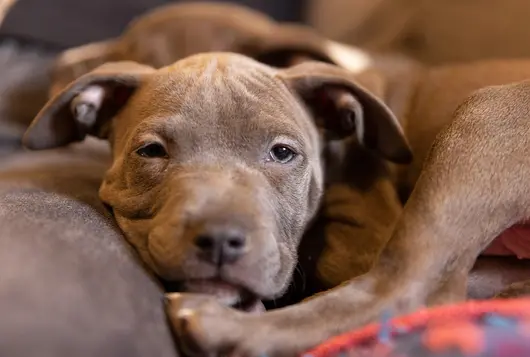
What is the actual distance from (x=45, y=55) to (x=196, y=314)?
2320 millimetres

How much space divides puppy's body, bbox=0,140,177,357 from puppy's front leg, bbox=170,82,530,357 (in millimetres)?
113

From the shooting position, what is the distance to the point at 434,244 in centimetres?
172

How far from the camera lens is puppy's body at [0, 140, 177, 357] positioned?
1.36 metres

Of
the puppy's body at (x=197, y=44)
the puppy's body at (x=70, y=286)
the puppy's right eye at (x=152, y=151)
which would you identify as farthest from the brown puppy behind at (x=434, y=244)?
the puppy's body at (x=197, y=44)

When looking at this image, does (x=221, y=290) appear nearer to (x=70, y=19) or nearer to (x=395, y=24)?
(x=395, y=24)

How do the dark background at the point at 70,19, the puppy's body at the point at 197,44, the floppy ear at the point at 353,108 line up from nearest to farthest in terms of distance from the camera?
the floppy ear at the point at 353,108 → the puppy's body at the point at 197,44 → the dark background at the point at 70,19

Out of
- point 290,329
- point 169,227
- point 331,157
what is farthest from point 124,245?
point 331,157

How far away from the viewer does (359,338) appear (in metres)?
→ 1.48

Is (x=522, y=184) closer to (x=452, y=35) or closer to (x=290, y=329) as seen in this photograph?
(x=290, y=329)

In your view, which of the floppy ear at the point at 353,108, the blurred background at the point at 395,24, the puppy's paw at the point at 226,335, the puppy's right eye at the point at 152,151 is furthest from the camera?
the blurred background at the point at 395,24

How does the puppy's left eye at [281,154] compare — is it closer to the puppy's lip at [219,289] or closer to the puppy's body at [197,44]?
the puppy's lip at [219,289]

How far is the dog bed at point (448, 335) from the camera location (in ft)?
4.50

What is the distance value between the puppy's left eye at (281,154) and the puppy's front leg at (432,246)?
362mm

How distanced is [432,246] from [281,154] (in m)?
0.49
